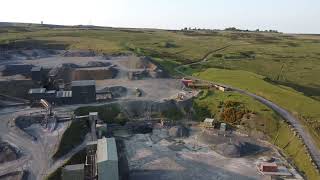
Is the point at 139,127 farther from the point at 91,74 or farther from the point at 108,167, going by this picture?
the point at 91,74

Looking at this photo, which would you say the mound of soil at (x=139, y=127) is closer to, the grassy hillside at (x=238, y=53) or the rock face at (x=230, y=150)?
the rock face at (x=230, y=150)

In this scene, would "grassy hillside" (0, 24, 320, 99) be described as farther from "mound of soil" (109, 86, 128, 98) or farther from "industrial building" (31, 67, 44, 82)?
"industrial building" (31, 67, 44, 82)

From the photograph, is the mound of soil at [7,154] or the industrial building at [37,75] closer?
the mound of soil at [7,154]

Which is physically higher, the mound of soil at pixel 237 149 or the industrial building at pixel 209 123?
the industrial building at pixel 209 123

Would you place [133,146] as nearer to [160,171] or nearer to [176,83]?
[160,171]

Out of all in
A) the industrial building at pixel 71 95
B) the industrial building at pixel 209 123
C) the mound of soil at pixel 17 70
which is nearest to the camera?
the industrial building at pixel 209 123

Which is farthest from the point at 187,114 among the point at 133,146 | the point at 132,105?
the point at 133,146

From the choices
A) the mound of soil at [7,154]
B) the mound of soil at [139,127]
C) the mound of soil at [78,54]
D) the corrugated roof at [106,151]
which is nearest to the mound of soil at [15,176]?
the mound of soil at [7,154]
